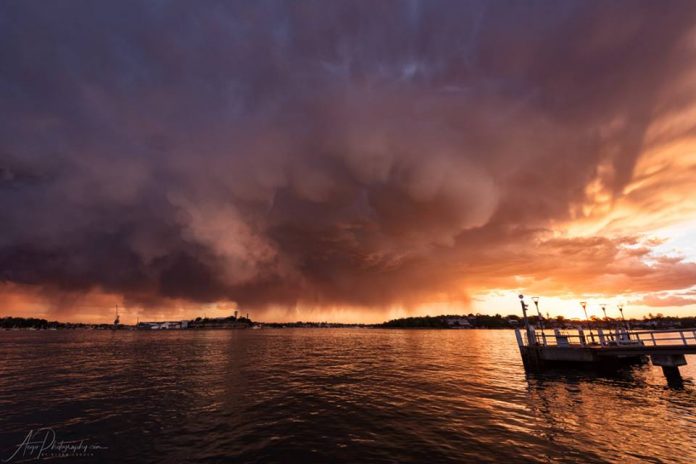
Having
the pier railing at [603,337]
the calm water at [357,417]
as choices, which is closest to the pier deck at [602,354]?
the pier railing at [603,337]

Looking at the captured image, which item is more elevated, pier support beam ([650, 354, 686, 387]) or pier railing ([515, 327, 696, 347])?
pier railing ([515, 327, 696, 347])

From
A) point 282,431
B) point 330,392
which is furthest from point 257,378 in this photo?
point 282,431

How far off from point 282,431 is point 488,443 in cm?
1130

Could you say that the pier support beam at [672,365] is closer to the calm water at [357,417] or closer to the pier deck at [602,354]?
the pier deck at [602,354]

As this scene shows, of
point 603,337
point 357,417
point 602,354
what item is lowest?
point 357,417

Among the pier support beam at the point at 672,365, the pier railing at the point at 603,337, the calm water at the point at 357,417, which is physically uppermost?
the pier railing at the point at 603,337

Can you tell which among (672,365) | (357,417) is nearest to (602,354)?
(672,365)

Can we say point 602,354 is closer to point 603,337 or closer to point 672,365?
point 672,365

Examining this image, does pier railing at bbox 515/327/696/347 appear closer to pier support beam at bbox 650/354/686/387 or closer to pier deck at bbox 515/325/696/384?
pier deck at bbox 515/325/696/384

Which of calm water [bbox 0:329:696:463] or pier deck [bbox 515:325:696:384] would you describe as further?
pier deck [bbox 515:325:696:384]

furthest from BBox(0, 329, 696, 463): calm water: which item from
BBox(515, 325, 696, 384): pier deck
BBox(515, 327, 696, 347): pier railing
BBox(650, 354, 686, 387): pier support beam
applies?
BBox(515, 327, 696, 347): pier railing

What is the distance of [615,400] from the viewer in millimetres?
23328

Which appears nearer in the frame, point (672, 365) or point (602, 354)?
point (672, 365)

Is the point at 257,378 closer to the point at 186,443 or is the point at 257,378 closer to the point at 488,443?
the point at 186,443
